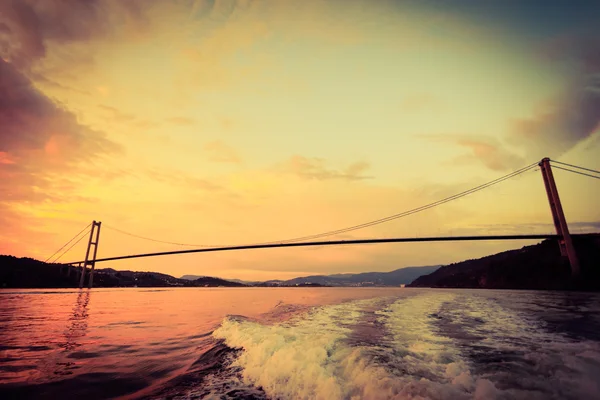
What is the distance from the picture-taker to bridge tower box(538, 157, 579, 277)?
1161 inches

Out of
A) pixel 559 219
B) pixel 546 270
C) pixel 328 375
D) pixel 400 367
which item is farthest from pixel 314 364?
pixel 546 270

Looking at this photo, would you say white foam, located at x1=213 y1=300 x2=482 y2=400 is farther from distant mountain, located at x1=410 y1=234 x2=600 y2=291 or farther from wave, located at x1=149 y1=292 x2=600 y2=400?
distant mountain, located at x1=410 y1=234 x2=600 y2=291

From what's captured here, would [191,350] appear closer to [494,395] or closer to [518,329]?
[494,395]

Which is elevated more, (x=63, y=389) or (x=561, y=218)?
(x=561, y=218)

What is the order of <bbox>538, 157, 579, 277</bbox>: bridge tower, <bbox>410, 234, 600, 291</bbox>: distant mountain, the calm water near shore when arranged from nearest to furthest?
the calm water near shore → <bbox>538, 157, 579, 277</bbox>: bridge tower → <bbox>410, 234, 600, 291</bbox>: distant mountain

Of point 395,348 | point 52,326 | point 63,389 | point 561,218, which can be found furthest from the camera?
point 561,218

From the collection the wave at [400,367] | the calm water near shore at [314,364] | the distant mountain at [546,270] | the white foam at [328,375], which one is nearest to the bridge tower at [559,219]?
the distant mountain at [546,270]

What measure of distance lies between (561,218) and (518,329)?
1240 inches

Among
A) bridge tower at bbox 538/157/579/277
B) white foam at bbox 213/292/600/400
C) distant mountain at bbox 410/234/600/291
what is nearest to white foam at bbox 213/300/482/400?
white foam at bbox 213/292/600/400

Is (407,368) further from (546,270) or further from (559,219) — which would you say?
(546,270)

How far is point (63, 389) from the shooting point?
13.7 ft

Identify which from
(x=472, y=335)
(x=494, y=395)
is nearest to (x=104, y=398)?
(x=494, y=395)

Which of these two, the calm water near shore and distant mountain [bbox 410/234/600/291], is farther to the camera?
distant mountain [bbox 410/234/600/291]

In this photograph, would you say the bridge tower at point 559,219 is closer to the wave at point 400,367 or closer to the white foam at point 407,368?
the wave at point 400,367
